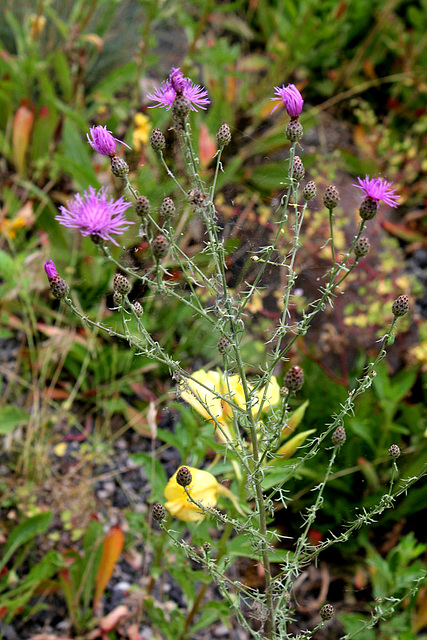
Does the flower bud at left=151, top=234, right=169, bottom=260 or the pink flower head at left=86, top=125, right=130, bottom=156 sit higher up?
the pink flower head at left=86, top=125, right=130, bottom=156

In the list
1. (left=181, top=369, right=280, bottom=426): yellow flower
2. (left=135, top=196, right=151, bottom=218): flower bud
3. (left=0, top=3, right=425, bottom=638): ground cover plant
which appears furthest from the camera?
(left=0, top=3, right=425, bottom=638): ground cover plant

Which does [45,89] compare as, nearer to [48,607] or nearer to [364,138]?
[364,138]

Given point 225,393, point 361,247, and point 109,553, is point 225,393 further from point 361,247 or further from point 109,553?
point 109,553

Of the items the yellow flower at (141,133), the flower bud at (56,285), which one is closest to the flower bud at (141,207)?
the flower bud at (56,285)

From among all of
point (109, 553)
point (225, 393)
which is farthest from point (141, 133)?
point (225, 393)

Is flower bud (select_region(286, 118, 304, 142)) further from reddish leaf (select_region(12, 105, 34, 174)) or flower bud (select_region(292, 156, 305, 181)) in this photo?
reddish leaf (select_region(12, 105, 34, 174))

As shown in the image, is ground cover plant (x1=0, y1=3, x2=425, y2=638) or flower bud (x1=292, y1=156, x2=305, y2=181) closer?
flower bud (x1=292, y1=156, x2=305, y2=181)

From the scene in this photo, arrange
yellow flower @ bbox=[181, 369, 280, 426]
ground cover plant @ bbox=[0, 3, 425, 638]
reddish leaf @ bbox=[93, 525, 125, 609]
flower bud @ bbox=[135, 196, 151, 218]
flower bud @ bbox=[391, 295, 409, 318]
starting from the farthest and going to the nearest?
reddish leaf @ bbox=[93, 525, 125, 609] → ground cover plant @ bbox=[0, 3, 425, 638] → yellow flower @ bbox=[181, 369, 280, 426] → flower bud @ bbox=[391, 295, 409, 318] → flower bud @ bbox=[135, 196, 151, 218]

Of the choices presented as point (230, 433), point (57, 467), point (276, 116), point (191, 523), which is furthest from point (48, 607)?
point (276, 116)

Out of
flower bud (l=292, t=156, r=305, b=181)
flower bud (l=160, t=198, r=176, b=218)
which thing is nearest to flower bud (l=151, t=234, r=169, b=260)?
flower bud (l=160, t=198, r=176, b=218)
